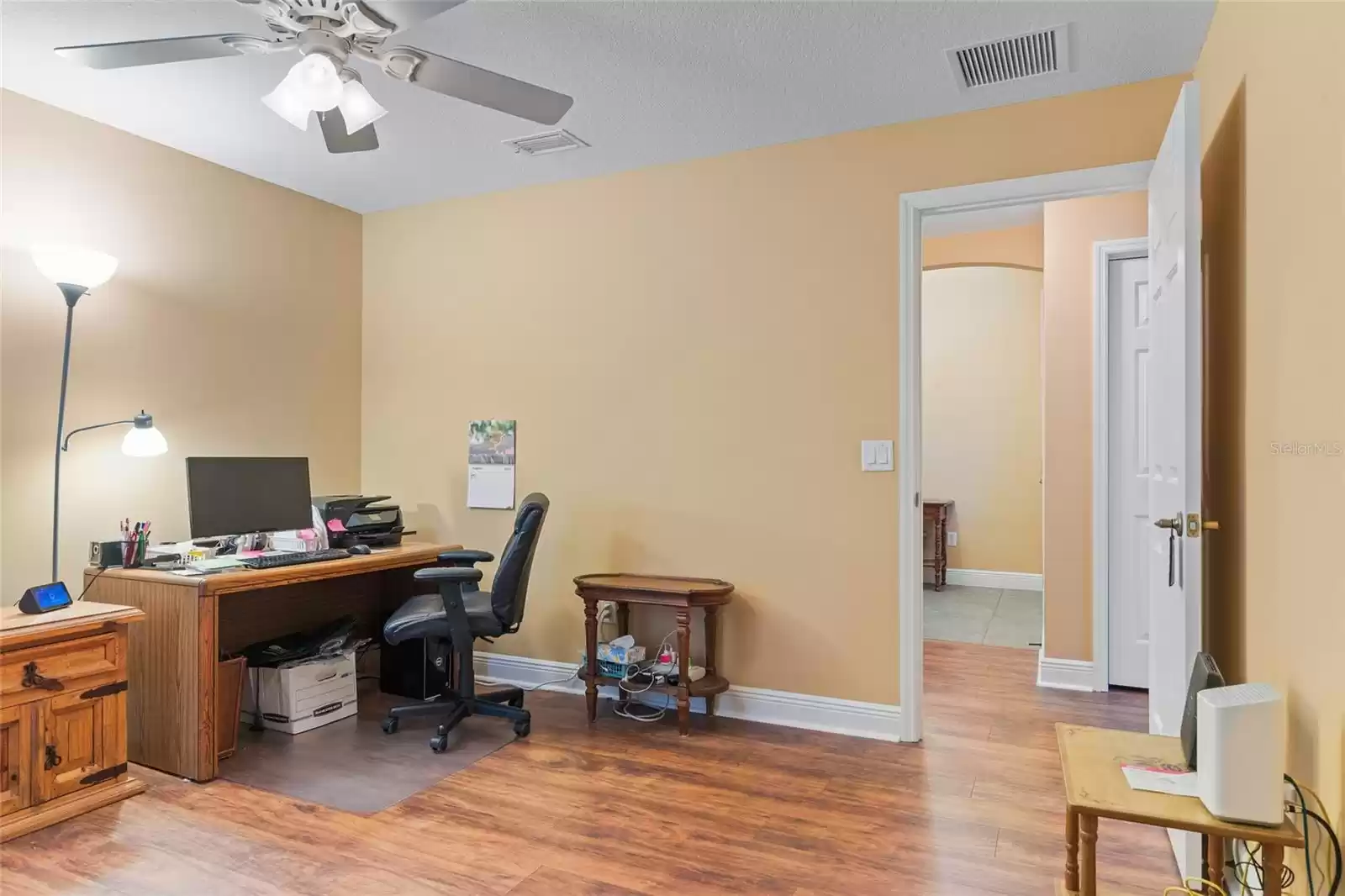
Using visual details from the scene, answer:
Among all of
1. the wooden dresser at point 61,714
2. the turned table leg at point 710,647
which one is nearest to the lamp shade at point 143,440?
the wooden dresser at point 61,714

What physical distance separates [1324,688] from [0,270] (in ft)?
13.2

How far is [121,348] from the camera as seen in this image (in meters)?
3.34

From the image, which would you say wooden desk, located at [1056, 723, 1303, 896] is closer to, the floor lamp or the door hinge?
the door hinge

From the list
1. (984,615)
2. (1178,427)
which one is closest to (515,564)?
(1178,427)

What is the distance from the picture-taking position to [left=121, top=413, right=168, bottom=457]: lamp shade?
3094 mm

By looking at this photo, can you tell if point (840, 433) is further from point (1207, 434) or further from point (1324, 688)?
point (1324, 688)

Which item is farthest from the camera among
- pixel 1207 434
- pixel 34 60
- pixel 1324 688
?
pixel 34 60

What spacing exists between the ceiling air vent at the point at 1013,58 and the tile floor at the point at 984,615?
3272mm

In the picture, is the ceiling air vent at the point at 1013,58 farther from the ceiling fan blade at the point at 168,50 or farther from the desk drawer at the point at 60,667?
the desk drawer at the point at 60,667

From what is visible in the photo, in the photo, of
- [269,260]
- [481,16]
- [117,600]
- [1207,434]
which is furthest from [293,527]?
[1207,434]

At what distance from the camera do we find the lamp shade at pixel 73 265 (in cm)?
275

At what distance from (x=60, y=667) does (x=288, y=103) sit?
186 centimetres

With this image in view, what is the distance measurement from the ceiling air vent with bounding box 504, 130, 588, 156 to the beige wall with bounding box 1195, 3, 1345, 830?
7.39 feet

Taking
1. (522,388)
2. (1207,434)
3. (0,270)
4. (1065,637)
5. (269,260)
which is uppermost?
(269,260)
